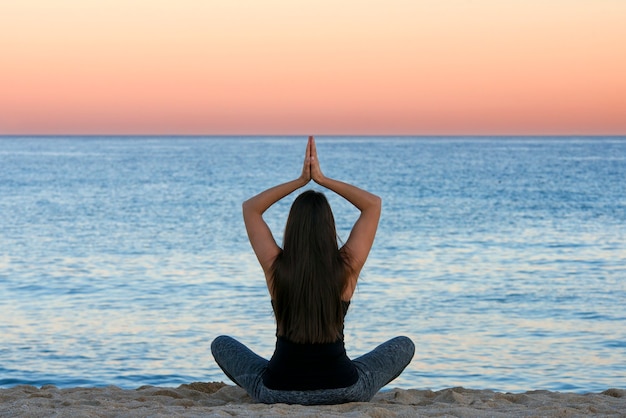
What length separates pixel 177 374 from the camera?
892 cm

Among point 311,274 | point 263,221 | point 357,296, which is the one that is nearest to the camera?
point 311,274

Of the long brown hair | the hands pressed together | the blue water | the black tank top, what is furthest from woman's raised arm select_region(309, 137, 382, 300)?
the blue water

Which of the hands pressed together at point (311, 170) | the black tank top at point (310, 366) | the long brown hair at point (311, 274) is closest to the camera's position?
the long brown hair at point (311, 274)

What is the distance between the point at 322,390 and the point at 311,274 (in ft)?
2.45

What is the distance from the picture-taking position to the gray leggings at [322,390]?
209 inches

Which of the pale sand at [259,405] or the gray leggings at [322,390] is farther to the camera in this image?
the gray leggings at [322,390]

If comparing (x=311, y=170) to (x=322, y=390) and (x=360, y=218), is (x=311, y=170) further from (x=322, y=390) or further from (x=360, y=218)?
(x=322, y=390)

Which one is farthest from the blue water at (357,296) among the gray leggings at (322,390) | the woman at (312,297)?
the woman at (312,297)

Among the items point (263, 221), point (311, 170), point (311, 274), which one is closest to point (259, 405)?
point (311, 274)

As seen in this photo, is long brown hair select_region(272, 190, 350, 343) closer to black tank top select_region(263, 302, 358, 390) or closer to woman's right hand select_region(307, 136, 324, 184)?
black tank top select_region(263, 302, 358, 390)

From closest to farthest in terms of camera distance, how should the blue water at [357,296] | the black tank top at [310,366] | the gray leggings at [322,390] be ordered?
1. the black tank top at [310,366]
2. the gray leggings at [322,390]
3. the blue water at [357,296]

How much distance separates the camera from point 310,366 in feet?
17.1

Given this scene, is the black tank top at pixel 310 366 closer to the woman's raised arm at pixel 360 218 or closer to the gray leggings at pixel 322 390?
the gray leggings at pixel 322 390

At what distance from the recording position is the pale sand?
16.5ft
